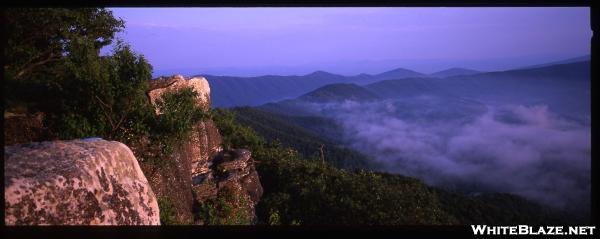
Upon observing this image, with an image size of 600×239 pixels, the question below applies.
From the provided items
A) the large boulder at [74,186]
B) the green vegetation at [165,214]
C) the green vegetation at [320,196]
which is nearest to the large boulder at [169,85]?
the green vegetation at [165,214]

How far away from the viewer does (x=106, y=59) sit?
12727mm

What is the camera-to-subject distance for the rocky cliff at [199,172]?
537 inches

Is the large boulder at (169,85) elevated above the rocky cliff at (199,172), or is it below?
above

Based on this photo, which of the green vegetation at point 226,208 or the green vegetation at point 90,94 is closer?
the green vegetation at point 90,94

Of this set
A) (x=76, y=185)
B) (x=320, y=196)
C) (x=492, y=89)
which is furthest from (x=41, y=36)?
(x=492, y=89)

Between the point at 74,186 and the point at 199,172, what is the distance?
44.8 feet

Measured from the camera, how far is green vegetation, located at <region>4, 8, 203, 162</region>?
39.9 ft

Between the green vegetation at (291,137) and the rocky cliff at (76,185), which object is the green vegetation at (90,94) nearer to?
the rocky cliff at (76,185)

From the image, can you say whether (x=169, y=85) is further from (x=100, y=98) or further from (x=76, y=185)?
(x=76, y=185)

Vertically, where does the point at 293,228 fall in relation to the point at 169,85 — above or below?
below

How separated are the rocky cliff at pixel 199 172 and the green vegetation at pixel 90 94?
101cm

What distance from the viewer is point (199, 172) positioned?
18.9 m

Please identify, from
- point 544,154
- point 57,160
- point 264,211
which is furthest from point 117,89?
point 544,154

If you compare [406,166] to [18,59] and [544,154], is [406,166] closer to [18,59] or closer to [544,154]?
[544,154]
